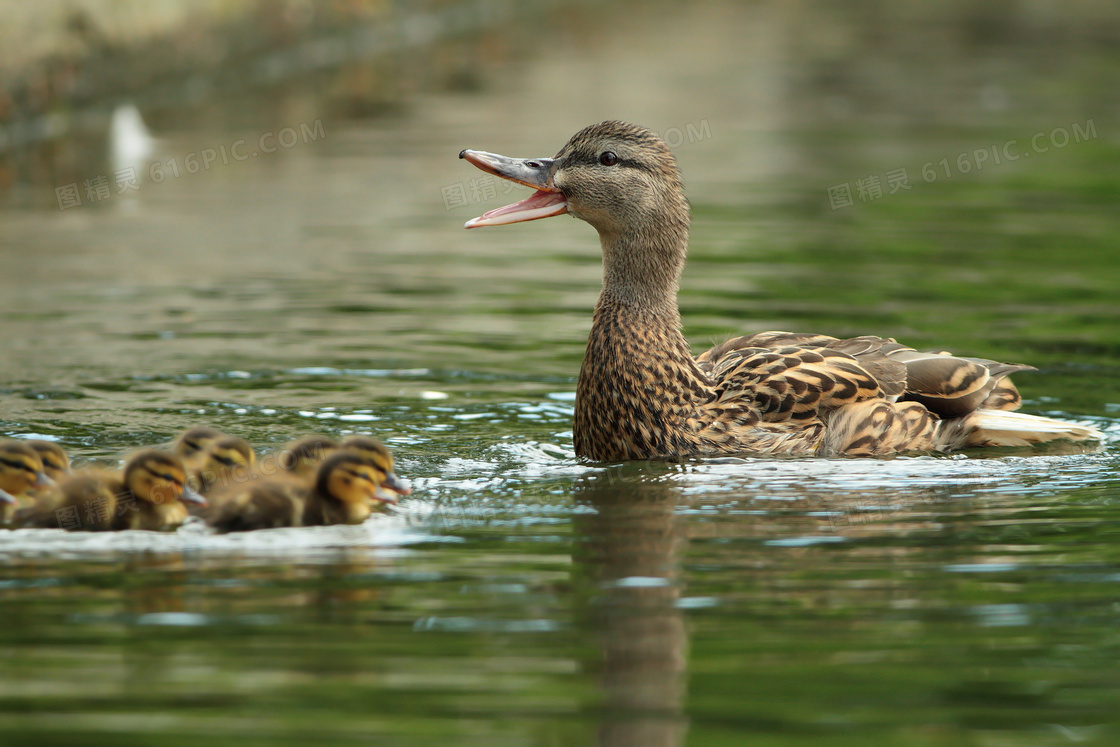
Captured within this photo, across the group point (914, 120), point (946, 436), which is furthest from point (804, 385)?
point (914, 120)

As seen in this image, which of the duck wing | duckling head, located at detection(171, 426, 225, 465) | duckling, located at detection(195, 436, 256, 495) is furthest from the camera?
the duck wing

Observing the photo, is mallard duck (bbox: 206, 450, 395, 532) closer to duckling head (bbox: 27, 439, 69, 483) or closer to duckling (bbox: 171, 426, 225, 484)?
duckling (bbox: 171, 426, 225, 484)

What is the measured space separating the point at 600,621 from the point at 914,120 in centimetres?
1393

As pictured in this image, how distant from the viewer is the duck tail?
688cm

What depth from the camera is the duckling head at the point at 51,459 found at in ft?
18.0

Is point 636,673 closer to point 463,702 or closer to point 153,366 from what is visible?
point 463,702

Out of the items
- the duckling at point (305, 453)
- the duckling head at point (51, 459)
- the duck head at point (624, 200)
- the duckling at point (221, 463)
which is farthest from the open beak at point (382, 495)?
the duck head at point (624, 200)

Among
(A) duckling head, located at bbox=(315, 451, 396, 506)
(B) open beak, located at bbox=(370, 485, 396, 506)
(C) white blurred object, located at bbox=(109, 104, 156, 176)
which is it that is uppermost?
(C) white blurred object, located at bbox=(109, 104, 156, 176)

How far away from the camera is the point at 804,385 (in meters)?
6.71

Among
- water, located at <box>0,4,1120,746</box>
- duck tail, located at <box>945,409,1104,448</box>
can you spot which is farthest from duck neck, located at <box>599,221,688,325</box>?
duck tail, located at <box>945,409,1104,448</box>

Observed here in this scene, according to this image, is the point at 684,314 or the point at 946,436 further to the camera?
the point at 684,314

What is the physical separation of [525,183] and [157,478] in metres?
2.25

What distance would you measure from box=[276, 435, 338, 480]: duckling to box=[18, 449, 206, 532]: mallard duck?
0.55m

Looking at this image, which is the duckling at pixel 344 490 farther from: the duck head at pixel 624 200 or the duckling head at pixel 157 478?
the duck head at pixel 624 200
